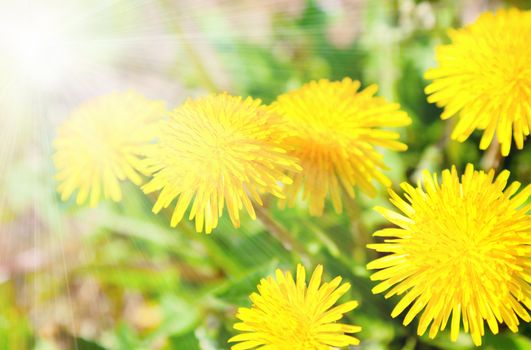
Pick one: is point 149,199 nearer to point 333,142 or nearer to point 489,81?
point 333,142

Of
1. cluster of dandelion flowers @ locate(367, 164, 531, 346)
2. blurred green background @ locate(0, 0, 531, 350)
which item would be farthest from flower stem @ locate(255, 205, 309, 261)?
cluster of dandelion flowers @ locate(367, 164, 531, 346)

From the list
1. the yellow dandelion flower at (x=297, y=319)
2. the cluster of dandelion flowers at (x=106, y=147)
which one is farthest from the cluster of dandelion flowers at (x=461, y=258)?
the cluster of dandelion flowers at (x=106, y=147)

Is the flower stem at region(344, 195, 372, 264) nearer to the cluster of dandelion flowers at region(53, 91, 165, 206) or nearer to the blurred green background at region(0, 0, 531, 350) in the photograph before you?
the blurred green background at region(0, 0, 531, 350)

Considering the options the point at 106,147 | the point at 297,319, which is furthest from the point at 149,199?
the point at 297,319

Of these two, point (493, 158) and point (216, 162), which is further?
point (493, 158)

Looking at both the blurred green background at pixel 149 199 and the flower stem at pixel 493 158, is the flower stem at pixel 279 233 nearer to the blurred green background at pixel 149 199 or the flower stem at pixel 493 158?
the blurred green background at pixel 149 199
